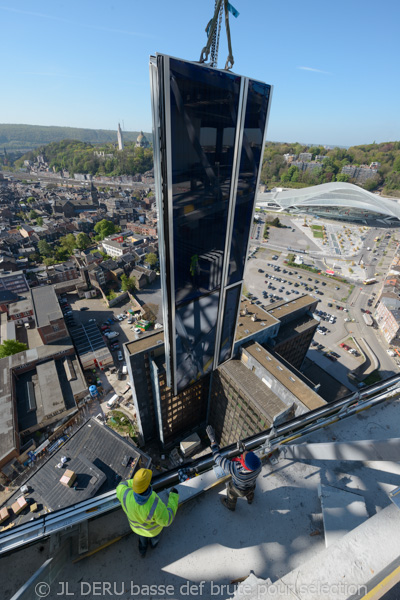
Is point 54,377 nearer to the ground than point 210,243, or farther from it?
nearer to the ground

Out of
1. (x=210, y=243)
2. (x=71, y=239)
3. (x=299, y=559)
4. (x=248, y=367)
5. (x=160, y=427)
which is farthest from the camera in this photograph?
(x=71, y=239)

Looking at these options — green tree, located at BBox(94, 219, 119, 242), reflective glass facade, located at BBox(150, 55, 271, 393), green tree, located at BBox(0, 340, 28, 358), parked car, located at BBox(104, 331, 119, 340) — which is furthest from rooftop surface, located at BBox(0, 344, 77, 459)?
green tree, located at BBox(94, 219, 119, 242)

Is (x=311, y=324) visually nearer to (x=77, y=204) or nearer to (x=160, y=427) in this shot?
A: (x=160, y=427)

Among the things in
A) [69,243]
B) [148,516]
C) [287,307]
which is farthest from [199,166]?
[69,243]

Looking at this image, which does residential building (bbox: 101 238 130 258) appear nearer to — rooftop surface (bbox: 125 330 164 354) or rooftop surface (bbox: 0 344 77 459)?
rooftop surface (bbox: 0 344 77 459)

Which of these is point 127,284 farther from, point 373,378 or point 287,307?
point 373,378

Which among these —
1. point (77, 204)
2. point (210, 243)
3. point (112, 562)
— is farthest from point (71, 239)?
point (112, 562)

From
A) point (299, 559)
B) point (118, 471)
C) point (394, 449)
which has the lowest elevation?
point (118, 471)
